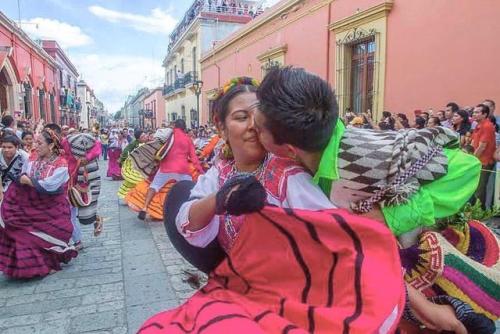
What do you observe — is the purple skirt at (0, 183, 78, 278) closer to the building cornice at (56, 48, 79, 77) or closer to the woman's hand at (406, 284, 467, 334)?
the woman's hand at (406, 284, 467, 334)

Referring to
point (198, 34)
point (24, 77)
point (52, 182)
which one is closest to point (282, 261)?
point (52, 182)

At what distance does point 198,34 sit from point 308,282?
25069 mm

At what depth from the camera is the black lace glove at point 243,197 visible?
1.27 metres

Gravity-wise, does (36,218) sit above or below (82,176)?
below

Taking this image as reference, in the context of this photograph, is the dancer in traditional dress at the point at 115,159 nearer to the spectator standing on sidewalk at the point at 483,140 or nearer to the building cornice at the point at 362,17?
the building cornice at the point at 362,17

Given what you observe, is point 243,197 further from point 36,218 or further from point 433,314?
point 36,218

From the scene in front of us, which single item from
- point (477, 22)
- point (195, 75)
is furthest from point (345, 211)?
point (195, 75)

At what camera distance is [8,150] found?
4871 millimetres

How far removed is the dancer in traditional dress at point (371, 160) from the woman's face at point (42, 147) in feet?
11.4

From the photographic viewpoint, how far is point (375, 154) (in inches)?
52.4

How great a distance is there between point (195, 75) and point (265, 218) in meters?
25.4

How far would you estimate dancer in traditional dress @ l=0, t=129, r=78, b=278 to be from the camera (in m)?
4.13

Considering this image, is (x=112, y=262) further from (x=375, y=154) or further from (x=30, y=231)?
(x=375, y=154)

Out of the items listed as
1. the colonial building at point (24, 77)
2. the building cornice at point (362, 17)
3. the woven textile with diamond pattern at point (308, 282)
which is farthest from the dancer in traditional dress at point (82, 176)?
the colonial building at point (24, 77)
